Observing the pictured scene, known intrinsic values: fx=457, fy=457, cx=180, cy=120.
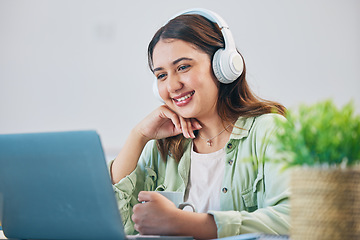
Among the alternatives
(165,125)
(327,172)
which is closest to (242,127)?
(165,125)

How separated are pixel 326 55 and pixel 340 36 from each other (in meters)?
0.12

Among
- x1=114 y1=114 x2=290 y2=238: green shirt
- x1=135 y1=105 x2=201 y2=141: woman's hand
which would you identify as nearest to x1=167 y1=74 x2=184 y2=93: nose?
x1=135 y1=105 x2=201 y2=141: woman's hand

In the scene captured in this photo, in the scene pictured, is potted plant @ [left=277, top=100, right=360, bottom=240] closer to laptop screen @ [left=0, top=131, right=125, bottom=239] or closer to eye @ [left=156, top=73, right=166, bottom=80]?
laptop screen @ [left=0, top=131, right=125, bottom=239]

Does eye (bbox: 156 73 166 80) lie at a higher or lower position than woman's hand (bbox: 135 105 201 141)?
higher

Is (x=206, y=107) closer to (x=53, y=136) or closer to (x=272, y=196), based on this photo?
(x=272, y=196)

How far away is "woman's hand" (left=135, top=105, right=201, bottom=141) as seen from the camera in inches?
60.7

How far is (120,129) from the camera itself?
8.75 feet

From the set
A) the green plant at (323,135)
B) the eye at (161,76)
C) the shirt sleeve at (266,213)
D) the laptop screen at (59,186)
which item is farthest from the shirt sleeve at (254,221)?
the eye at (161,76)

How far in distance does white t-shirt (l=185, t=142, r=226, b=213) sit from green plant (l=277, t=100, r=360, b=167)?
86 centimetres

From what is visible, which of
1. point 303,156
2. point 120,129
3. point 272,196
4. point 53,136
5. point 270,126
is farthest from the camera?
point 120,129

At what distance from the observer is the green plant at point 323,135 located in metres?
0.58

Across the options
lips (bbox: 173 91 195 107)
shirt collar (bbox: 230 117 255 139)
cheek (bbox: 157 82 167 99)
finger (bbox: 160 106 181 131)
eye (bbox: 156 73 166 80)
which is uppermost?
eye (bbox: 156 73 166 80)

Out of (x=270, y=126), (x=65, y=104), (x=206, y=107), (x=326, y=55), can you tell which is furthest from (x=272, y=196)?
(x=65, y=104)

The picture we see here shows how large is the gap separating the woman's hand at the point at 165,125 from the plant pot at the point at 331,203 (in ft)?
3.10
